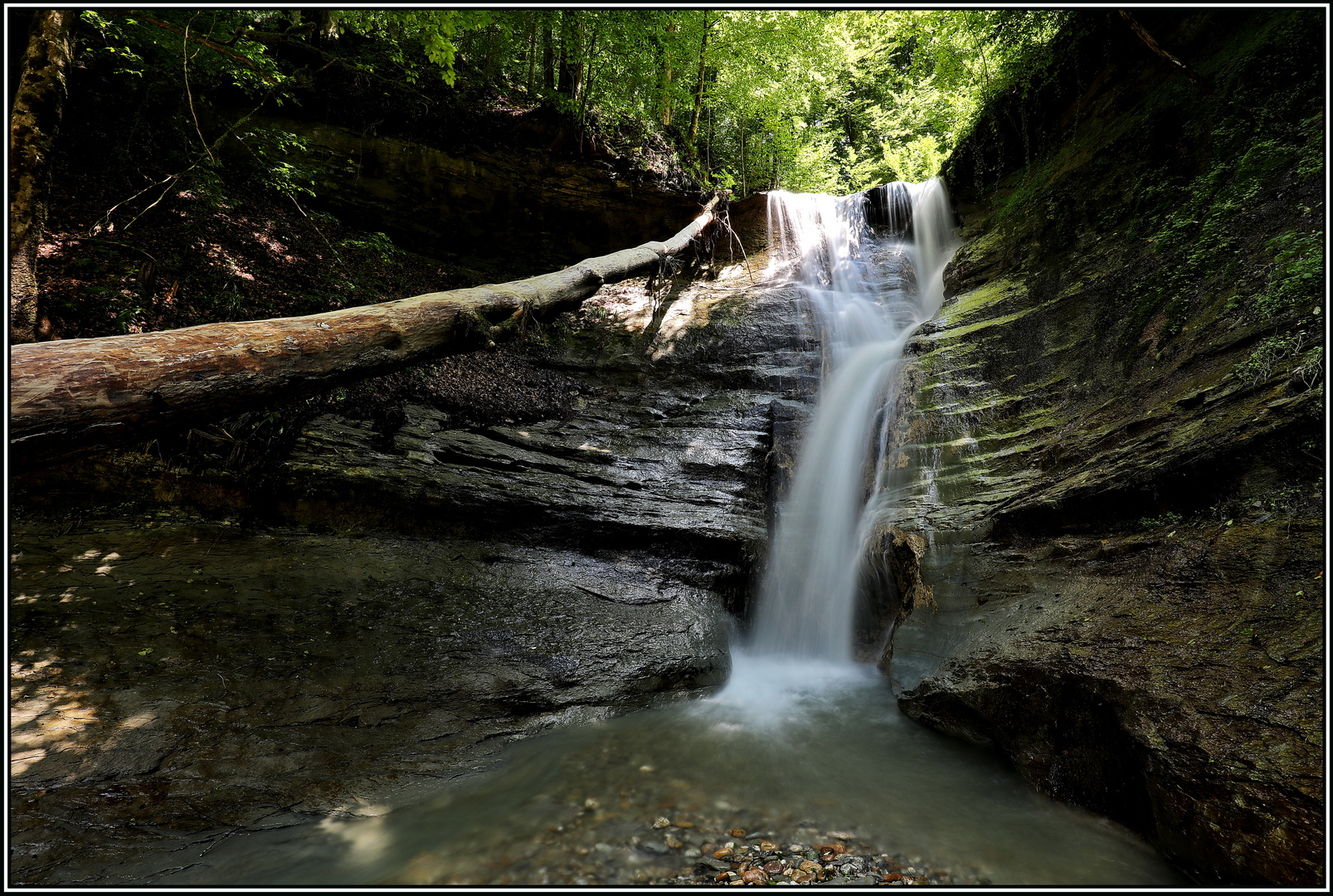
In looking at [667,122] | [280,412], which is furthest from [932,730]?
[667,122]

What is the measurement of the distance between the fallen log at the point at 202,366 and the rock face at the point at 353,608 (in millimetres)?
1941

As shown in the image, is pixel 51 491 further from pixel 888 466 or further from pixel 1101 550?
pixel 1101 550

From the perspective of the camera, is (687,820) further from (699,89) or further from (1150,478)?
(699,89)

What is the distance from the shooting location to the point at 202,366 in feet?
9.24

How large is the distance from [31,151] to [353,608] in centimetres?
502

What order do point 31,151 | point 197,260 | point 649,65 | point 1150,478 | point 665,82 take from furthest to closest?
point 665,82
point 649,65
point 197,260
point 31,151
point 1150,478

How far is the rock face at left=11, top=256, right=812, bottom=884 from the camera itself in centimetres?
305

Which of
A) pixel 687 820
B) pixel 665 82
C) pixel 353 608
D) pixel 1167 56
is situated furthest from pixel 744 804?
pixel 665 82

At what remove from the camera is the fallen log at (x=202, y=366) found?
2314mm

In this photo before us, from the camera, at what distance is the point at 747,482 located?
7.57 m

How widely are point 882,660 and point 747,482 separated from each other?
2.83 m

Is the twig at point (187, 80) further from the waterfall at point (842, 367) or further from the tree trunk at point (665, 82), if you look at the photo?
the tree trunk at point (665, 82)

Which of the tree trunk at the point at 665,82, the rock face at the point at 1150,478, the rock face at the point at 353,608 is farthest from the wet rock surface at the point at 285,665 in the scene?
the tree trunk at the point at 665,82

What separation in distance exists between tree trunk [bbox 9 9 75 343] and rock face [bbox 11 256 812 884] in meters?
1.59
